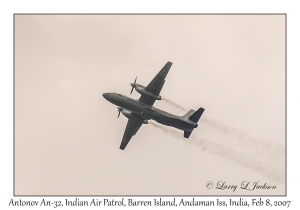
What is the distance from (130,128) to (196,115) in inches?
513

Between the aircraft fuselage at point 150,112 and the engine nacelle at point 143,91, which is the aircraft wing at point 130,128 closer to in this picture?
the aircraft fuselage at point 150,112

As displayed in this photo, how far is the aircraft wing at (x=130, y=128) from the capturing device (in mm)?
65200

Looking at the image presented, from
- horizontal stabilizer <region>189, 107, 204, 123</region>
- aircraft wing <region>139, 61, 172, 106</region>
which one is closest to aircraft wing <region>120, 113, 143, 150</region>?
aircraft wing <region>139, 61, 172, 106</region>

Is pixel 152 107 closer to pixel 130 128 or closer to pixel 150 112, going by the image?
pixel 150 112

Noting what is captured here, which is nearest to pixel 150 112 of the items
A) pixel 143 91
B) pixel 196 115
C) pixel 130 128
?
pixel 143 91

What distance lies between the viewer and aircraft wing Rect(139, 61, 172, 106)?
59719mm

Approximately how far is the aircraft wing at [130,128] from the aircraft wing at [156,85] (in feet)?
16.8

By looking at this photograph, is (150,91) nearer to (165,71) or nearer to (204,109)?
(165,71)

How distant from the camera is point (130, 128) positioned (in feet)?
219

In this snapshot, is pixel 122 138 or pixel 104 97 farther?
pixel 122 138

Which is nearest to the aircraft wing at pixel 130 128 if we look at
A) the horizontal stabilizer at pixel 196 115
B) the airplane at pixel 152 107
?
the airplane at pixel 152 107
